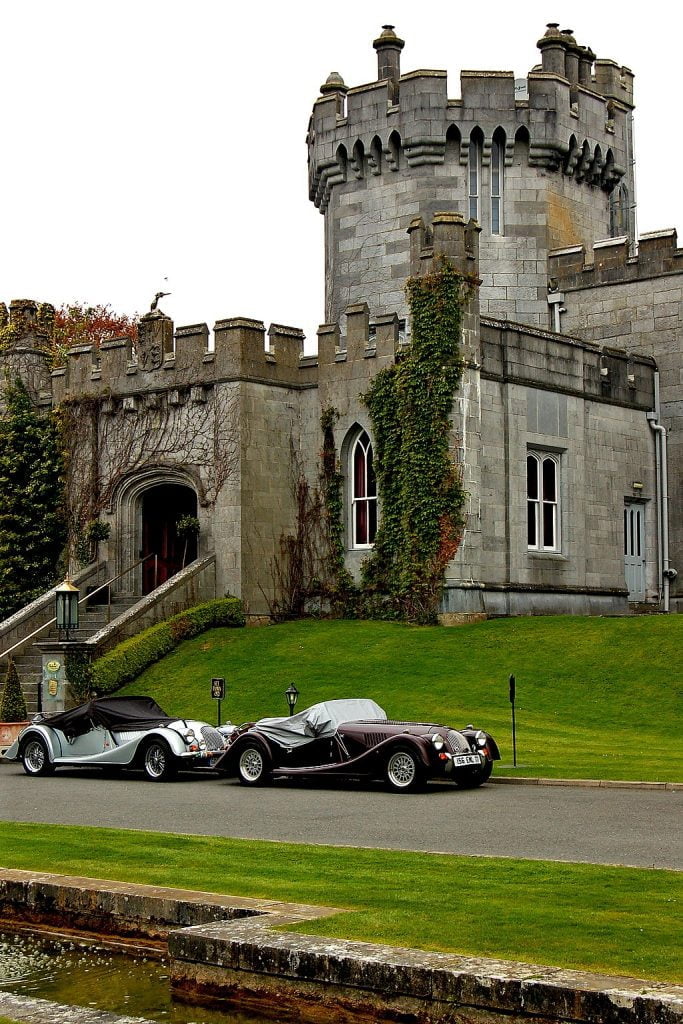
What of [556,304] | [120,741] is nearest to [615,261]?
[556,304]

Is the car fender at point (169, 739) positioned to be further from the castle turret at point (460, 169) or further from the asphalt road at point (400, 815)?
the castle turret at point (460, 169)

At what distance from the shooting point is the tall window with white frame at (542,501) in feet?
108

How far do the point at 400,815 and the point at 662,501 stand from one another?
22640 mm

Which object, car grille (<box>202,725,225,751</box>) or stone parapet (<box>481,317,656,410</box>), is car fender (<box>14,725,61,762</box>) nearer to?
car grille (<box>202,725,225,751</box>)

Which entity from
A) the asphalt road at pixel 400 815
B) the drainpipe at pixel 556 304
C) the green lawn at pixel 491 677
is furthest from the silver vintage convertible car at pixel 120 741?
the drainpipe at pixel 556 304

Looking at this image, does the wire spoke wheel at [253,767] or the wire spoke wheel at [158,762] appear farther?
the wire spoke wheel at [158,762]

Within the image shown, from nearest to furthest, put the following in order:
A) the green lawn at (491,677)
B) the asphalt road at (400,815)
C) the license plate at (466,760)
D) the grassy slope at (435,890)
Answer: the grassy slope at (435,890) < the asphalt road at (400,815) < the license plate at (466,760) < the green lawn at (491,677)

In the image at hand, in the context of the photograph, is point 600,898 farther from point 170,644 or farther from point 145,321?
point 145,321

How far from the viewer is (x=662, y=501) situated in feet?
119

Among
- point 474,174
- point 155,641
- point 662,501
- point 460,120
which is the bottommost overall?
point 155,641

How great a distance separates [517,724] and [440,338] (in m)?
10.6

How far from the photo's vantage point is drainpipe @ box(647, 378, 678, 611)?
3616 centimetres

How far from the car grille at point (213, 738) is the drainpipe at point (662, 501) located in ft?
60.4

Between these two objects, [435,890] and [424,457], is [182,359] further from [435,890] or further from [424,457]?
[435,890]
